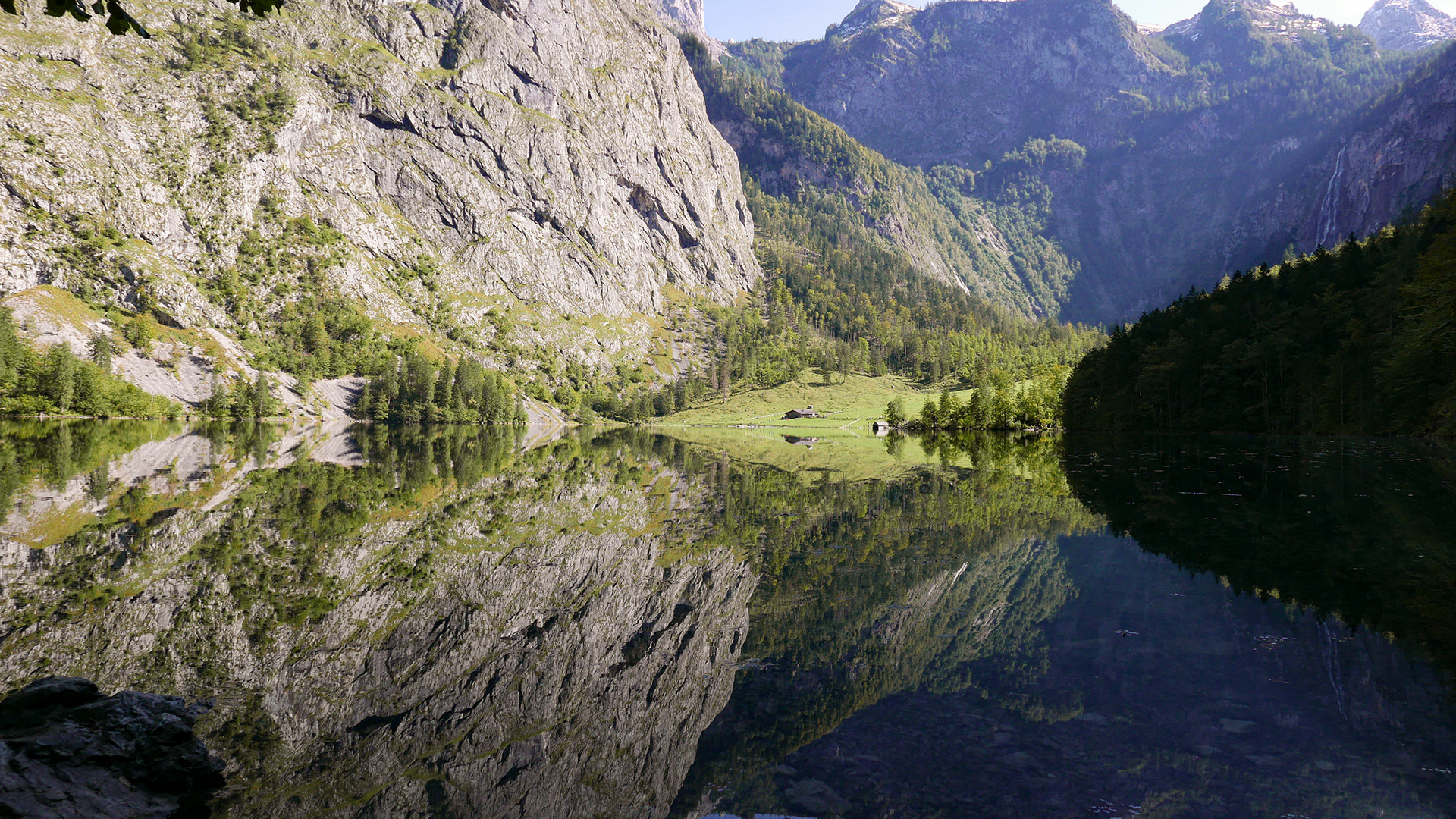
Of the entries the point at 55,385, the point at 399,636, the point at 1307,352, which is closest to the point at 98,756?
the point at 399,636

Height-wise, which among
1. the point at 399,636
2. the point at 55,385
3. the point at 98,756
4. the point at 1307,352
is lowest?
the point at 399,636

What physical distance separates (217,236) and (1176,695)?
740 feet

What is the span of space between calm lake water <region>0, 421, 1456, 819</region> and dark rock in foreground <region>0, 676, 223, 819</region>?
0.41m

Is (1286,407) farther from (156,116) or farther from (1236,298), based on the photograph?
(156,116)

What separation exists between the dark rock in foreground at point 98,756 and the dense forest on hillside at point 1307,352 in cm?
6290

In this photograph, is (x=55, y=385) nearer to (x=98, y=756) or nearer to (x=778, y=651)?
(x=98, y=756)

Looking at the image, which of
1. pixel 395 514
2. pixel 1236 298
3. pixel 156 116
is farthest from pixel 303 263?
pixel 1236 298

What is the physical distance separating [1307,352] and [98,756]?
9812 centimetres

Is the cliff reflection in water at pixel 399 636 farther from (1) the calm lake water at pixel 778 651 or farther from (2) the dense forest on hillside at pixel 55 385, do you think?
(2) the dense forest on hillside at pixel 55 385

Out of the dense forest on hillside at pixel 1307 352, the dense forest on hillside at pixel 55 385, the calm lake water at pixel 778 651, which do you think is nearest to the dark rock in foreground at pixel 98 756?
the calm lake water at pixel 778 651

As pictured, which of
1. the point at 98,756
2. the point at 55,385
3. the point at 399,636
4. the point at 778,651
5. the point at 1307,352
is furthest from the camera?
the point at 55,385

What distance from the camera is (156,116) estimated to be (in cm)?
17812

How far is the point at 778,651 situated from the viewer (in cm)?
1072

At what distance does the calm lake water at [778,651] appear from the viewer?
22.2ft
